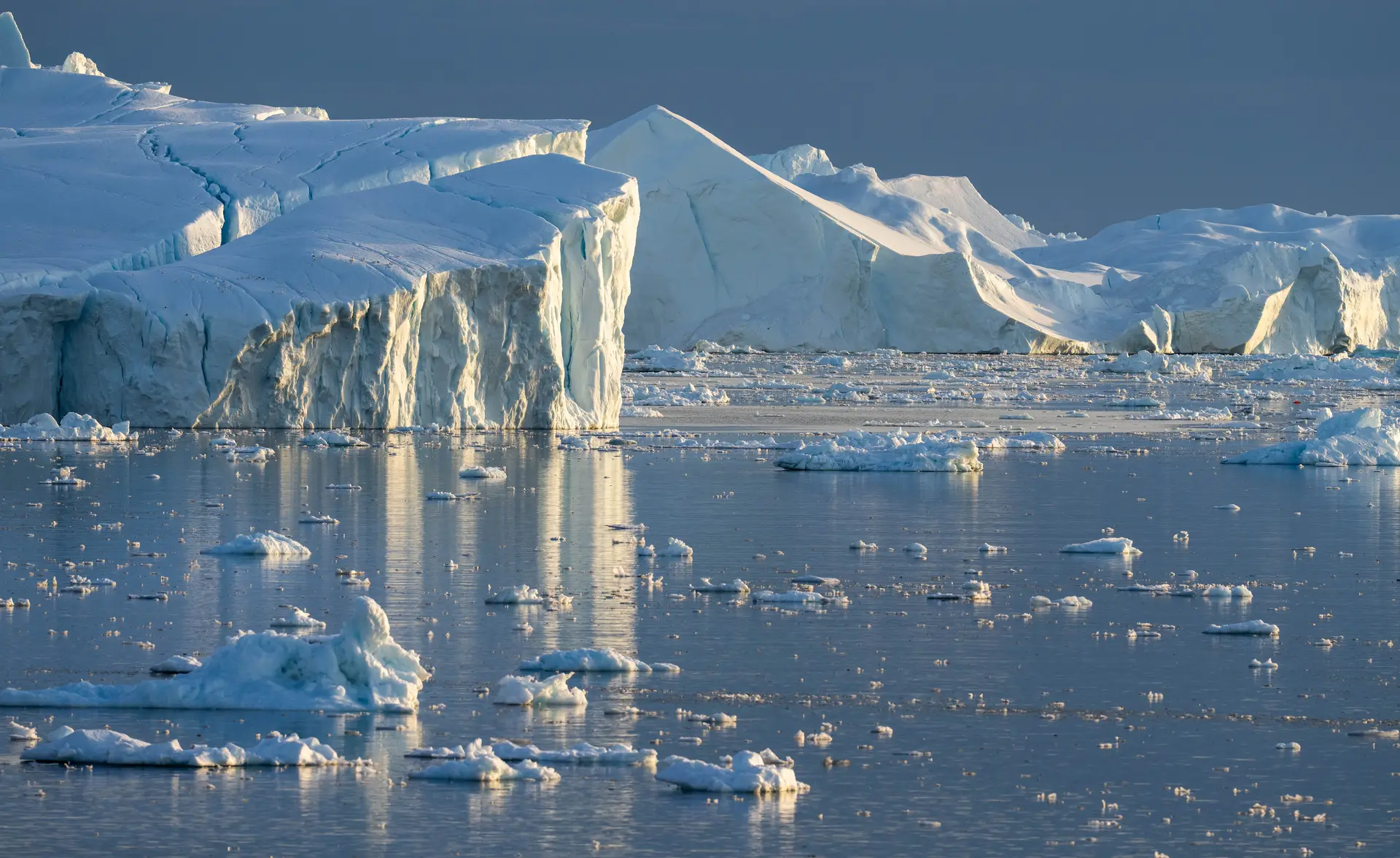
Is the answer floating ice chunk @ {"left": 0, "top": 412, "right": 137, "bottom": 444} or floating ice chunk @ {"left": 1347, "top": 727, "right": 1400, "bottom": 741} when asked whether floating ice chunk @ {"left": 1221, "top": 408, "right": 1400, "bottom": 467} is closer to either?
floating ice chunk @ {"left": 0, "top": 412, "right": 137, "bottom": 444}

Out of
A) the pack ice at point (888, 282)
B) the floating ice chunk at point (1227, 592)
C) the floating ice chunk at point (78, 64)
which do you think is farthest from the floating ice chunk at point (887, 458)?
the pack ice at point (888, 282)

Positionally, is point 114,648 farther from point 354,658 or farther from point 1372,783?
point 1372,783

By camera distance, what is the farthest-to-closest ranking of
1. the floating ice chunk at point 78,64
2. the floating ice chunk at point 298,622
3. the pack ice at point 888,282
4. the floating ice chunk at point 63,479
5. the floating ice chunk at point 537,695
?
the pack ice at point 888,282 → the floating ice chunk at point 78,64 → the floating ice chunk at point 63,479 → the floating ice chunk at point 298,622 → the floating ice chunk at point 537,695

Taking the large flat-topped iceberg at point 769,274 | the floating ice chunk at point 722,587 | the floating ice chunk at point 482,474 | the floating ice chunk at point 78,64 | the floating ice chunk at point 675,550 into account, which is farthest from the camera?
the large flat-topped iceberg at point 769,274

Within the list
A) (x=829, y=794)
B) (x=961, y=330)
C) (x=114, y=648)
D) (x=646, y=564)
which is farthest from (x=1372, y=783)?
(x=961, y=330)

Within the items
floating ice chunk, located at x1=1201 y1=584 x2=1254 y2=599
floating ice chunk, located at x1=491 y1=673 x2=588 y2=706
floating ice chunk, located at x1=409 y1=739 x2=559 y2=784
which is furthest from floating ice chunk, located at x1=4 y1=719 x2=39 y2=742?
floating ice chunk, located at x1=1201 y1=584 x2=1254 y2=599

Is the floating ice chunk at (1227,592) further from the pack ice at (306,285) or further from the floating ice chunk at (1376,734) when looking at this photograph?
the pack ice at (306,285)

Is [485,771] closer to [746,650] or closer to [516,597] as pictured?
[746,650]
